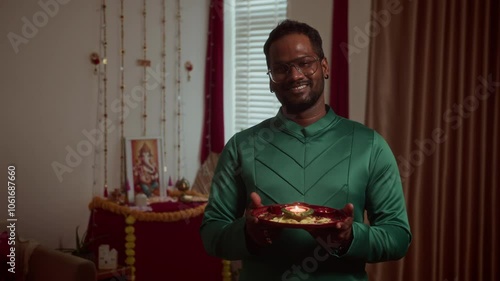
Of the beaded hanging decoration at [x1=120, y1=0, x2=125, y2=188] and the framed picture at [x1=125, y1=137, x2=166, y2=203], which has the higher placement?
the beaded hanging decoration at [x1=120, y1=0, x2=125, y2=188]

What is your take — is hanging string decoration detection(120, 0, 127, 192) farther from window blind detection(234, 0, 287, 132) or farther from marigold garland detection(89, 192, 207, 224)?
window blind detection(234, 0, 287, 132)

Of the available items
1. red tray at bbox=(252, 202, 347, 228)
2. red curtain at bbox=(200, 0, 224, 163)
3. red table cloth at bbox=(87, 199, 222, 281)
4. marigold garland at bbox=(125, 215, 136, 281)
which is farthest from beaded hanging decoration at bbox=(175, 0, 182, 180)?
red tray at bbox=(252, 202, 347, 228)

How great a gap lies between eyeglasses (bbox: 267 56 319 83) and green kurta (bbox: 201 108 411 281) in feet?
0.47

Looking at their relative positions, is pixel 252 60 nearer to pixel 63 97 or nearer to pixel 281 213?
pixel 63 97

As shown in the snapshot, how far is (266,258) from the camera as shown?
1.43 meters

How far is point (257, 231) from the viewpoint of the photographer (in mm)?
1314

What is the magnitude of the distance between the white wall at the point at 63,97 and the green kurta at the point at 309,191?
1.69 m

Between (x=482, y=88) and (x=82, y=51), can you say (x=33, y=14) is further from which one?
(x=482, y=88)

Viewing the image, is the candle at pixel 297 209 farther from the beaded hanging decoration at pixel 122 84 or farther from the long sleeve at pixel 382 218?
the beaded hanging decoration at pixel 122 84

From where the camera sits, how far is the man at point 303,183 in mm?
1381

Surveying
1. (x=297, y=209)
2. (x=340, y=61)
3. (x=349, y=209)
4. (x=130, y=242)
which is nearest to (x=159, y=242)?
(x=130, y=242)

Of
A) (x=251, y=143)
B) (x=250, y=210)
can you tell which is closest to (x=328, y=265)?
(x=250, y=210)

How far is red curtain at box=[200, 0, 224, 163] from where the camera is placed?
3934mm

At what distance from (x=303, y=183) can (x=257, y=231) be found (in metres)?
0.22
